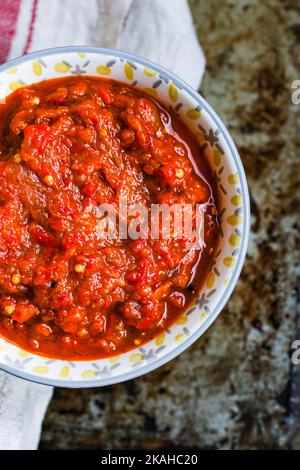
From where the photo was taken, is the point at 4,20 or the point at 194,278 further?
the point at 4,20

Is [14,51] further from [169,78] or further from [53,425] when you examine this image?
[53,425]

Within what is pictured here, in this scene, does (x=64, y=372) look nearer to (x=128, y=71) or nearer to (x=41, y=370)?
(x=41, y=370)

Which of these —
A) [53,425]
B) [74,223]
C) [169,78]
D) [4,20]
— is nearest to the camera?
[74,223]

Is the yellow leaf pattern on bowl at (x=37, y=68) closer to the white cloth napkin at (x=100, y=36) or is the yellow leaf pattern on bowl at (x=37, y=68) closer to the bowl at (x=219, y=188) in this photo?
the bowl at (x=219, y=188)

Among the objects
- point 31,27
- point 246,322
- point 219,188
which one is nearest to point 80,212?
point 219,188

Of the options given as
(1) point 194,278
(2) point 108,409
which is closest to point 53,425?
(2) point 108,409

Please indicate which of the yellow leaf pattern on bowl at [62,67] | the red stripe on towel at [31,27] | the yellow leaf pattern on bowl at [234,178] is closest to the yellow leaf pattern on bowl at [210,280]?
the yellow leaf pattern on bowl at [234,178]

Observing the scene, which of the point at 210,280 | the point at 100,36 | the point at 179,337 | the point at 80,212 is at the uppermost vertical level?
the point at 100,36
